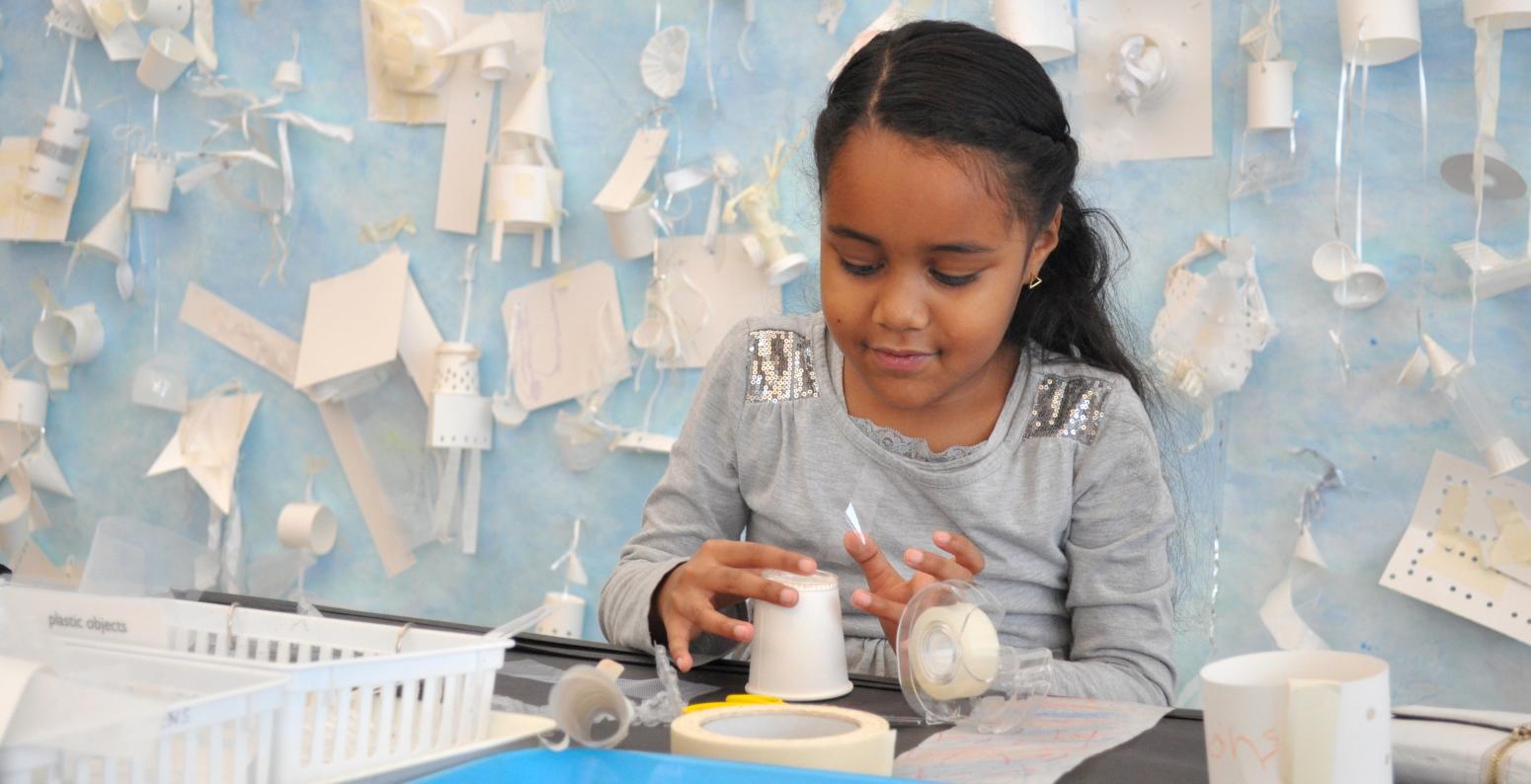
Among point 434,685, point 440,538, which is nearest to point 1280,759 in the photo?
point 434,685

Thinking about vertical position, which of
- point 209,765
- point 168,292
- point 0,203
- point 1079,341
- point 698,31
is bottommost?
point 209,765

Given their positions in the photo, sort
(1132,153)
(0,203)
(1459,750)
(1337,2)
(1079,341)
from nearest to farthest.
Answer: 1. (1459,750)
2. (1079,341)
3. (1337,2)
4. (1132,153)
5. (0,203)

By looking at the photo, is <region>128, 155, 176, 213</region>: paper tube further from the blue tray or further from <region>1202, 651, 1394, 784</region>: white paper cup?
<region>1202, 651, 1394, 784</region>: white paper cup

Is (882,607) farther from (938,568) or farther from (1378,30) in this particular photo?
(1378,30)

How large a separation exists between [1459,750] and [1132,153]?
1.21 m

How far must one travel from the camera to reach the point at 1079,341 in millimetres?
1270

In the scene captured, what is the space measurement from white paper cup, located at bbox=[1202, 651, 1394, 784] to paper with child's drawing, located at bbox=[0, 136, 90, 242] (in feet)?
7.92

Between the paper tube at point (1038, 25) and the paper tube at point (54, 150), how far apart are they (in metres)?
1.64

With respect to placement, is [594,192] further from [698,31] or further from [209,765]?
[209,765]

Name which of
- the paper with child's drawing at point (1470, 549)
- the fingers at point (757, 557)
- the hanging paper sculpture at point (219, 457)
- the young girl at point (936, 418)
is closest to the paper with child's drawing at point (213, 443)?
the hanging paper sculpture at point (219, 457)

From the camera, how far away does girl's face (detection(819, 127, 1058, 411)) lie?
101 cm

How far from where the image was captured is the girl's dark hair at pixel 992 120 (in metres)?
1.05

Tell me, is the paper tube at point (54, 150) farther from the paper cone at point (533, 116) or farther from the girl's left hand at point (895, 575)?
the girl's left hand at point (895, 575)

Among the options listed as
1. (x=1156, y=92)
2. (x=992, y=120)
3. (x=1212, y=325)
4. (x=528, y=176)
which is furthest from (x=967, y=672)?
(x=528, y=176)
